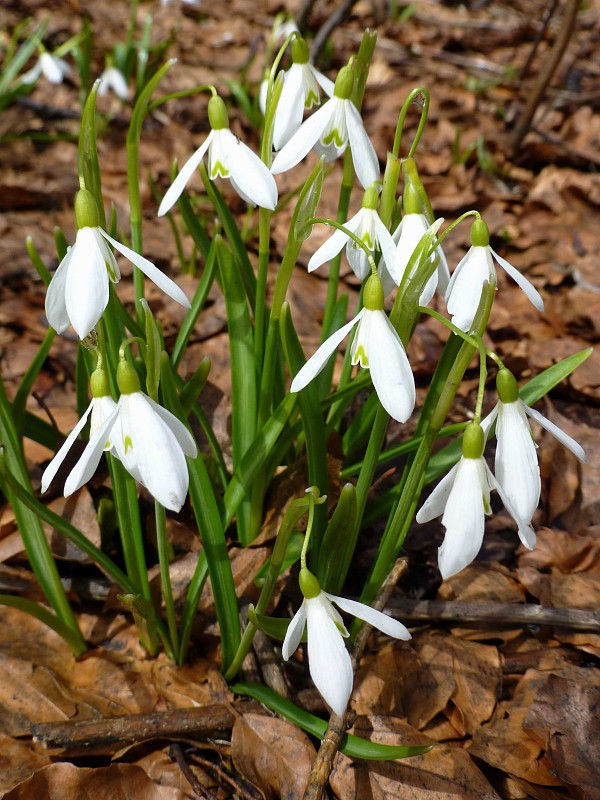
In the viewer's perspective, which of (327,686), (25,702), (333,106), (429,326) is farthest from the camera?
(429,326)

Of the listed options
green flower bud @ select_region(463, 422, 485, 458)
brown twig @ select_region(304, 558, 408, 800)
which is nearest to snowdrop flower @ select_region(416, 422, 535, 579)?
green flower bud @ select_region(463, 422, 485, 458)

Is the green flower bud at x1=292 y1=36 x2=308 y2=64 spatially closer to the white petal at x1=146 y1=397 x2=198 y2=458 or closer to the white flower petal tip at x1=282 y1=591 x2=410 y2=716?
the white petal at x1=146 y1=397 x2=198 y2=458

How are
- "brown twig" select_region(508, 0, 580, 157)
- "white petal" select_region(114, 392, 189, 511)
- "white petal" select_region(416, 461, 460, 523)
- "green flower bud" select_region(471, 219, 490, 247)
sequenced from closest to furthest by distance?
"white petal" select_region(114, 392, 189, 511) < "white petal" select_region(416, 461, 460, 523) < "green flower bud" select_region(471, 219, 490, 247) < "brown twig" select_region(508, 0, 580, 157)

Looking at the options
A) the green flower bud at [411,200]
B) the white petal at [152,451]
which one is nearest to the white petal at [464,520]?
the white petal at [152,451]

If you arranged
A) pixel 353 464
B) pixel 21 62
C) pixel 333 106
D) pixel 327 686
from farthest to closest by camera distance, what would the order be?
pixel 21 62 → pixel 353 464 → pixel 333 106 → pixel 327 686

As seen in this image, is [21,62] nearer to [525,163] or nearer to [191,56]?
[191,56]

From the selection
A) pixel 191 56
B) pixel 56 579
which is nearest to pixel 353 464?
pixel 56 579

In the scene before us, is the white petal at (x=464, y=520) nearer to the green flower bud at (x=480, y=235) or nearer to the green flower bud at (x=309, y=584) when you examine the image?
the green flower bud at (x=309, y=584)
